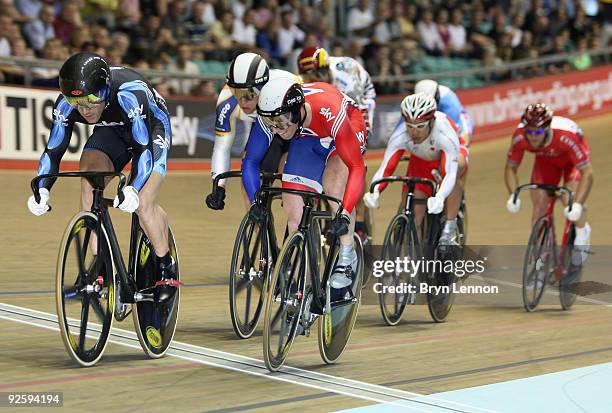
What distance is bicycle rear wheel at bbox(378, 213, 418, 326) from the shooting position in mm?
6375

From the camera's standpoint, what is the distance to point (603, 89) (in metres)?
18.6

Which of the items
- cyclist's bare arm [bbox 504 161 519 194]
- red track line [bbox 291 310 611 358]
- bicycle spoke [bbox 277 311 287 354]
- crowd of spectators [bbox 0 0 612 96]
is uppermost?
crowd of spectators [bbox 0 0 612 96]

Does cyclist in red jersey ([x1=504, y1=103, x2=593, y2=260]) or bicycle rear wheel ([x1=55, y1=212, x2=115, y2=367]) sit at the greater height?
cyclist in red jersey ([x1=504, y1=103, x2=593, y2=260])

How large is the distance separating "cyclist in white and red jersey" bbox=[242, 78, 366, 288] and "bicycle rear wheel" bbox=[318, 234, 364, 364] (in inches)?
4.0

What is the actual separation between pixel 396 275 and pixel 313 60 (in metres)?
1.75

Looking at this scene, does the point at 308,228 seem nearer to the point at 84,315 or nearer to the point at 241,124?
the point at 84,315

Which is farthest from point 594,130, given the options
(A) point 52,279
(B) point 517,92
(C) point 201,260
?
(A) point 52,279

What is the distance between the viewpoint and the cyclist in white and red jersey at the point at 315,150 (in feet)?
16.1

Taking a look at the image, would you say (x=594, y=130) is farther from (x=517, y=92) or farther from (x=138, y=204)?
(x=138, y=204)

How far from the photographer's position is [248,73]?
5.34 metres

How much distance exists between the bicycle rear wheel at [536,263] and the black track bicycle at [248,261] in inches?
86.1

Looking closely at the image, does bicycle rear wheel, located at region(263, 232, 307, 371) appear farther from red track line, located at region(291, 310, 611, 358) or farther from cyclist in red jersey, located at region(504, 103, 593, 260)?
cyclist in red jersey, located at region(504, 103, 593, 260)

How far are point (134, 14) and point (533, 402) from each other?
25.9 ft

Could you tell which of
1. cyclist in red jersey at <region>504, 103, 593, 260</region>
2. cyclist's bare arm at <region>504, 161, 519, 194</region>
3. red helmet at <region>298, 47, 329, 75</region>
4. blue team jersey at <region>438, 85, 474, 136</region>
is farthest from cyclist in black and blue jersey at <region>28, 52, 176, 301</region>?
blue team jersey at <region>438, 85, 474, 136</region>
